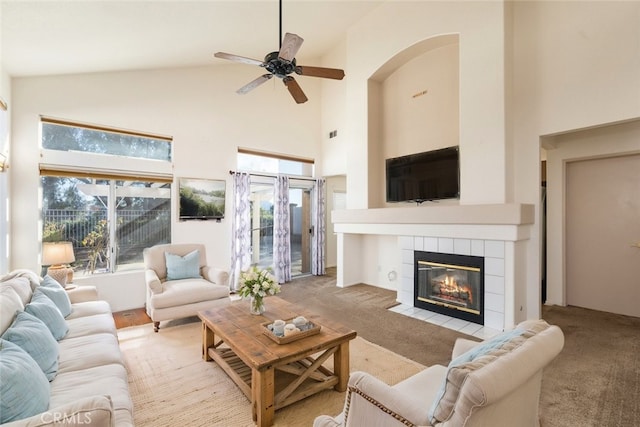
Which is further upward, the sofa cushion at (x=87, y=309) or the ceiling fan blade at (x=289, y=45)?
the ceiling fan blade at (x=289, y=45)

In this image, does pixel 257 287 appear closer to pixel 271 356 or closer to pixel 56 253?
pixel 271 356

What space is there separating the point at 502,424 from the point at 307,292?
13.8ft

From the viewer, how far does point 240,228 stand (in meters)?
5.45

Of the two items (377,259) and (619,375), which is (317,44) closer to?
(377,259)

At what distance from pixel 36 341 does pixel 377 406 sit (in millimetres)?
1977

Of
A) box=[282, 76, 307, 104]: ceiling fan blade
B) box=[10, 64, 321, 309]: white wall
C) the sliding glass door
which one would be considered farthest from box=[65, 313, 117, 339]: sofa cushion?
the sliding glass door

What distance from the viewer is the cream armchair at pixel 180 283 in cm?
348

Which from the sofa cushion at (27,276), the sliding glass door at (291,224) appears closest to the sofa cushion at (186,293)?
the sofa cushion at (27,276)

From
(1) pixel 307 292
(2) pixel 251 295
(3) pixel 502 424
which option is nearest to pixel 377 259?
(1) pixel 307 292

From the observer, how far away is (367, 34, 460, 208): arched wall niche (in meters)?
4.46

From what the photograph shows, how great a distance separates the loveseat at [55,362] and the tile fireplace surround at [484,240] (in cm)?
365

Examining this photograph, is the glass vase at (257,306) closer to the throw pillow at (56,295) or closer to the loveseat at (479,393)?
the loveseat at (479,393)

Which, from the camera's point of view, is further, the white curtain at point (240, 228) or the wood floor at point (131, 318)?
the white curtain at point (240, 228)

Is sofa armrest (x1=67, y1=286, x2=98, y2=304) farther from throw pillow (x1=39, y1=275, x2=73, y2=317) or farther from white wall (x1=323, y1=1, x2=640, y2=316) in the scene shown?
white wall (x1=323, y1=1, x2=640, y2=316)
